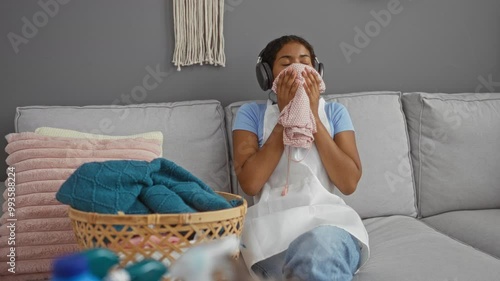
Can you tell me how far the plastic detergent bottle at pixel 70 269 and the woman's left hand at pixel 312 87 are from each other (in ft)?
3.89

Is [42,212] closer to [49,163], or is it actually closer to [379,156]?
[49,163]

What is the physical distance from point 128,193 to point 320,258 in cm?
48

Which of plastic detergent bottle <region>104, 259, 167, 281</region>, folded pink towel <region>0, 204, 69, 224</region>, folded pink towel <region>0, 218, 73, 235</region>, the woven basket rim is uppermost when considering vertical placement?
plastic detergent bottle <region>104, 259, 167, 281</region>

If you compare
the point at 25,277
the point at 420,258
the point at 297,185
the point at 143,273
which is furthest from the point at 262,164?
the point at 143,273

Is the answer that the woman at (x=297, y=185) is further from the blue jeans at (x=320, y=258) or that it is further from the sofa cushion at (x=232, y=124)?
the sofa cushion at (x=232, y=124)

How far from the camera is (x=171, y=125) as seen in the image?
194 centimetres

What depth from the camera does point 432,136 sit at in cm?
216

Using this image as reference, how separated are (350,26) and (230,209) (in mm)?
1429

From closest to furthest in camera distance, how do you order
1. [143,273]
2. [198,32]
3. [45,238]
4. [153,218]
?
[143,273], [153,218], [45,238], [198,32]

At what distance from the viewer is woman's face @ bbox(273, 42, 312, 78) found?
1844 millimetres

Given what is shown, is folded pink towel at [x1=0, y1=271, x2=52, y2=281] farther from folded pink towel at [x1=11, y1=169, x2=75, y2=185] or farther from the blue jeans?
the blue jeans

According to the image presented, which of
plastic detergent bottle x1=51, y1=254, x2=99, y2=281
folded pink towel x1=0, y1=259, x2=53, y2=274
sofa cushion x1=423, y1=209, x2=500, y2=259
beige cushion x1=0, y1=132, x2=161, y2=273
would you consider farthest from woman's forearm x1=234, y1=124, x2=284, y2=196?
plastic detergent bottle x1=51, y1=254, x2=99, y2=281

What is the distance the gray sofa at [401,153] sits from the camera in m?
1.86

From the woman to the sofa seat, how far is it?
8 cm
